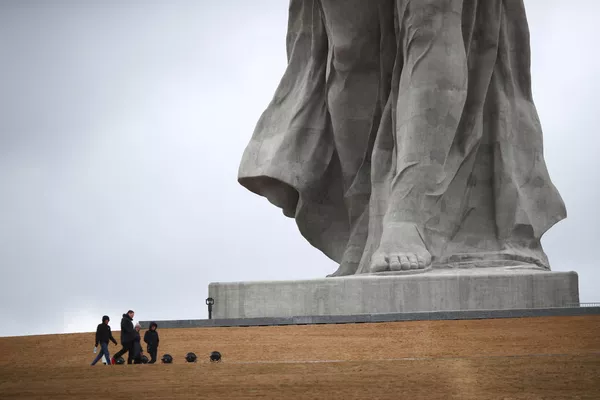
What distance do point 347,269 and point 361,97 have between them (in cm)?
162

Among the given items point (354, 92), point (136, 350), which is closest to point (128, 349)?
point (136, 350)

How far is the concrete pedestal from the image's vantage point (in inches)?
436

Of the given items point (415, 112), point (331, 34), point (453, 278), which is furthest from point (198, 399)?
point (331, 34)

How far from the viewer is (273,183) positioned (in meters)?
13.0

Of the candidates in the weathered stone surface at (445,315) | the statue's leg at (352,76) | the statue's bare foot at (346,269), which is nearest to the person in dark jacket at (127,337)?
the weathered stone surface at (445,315)

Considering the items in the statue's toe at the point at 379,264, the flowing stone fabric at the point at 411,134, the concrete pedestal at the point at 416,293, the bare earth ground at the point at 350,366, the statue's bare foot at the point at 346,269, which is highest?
the flowing stone fabric at the point at 411,134

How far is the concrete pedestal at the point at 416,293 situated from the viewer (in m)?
11.1

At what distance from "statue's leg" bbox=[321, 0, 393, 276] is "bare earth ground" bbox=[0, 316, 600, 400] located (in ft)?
8.62

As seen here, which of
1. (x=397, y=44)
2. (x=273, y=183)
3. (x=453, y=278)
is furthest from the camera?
(x=273, y=183)

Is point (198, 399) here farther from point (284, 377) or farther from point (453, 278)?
point (453, 278)

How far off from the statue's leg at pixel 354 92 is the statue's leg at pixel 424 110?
570mm

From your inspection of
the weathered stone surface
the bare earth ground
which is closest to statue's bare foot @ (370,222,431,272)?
the weathered stone surface

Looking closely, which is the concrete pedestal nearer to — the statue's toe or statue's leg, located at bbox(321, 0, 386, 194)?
the statue's toe

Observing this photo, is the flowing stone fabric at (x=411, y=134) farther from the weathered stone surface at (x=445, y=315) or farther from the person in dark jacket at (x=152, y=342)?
the person in dark jacket at (x=152, y=342)
